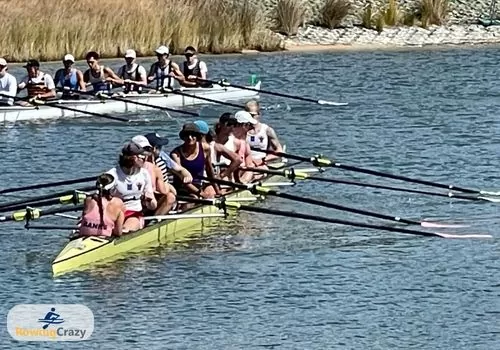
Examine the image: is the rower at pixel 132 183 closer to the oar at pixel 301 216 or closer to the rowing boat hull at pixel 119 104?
the oar at pixel 301 216

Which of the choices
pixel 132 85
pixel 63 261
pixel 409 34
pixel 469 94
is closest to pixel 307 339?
pixel 63 261

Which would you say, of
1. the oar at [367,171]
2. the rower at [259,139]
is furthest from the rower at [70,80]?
the oar at [367,171]

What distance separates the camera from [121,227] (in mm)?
15945

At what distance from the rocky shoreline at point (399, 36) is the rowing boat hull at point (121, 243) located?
937 inches

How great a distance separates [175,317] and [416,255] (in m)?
3.60

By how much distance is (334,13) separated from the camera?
43.5m

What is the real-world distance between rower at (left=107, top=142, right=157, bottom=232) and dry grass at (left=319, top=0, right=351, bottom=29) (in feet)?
90.5

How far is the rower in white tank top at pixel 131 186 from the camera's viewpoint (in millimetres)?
16109

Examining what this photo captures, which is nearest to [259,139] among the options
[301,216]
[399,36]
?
[301,216]

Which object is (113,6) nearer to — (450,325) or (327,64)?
(327,64)

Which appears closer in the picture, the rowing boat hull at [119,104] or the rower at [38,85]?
Result: the rowing boat hull at [119,104]

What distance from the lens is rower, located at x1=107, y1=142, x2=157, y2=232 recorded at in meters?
16.0

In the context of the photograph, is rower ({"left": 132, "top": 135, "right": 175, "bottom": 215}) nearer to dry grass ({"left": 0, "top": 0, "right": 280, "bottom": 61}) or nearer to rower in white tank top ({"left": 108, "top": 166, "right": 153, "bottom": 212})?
rower in white tank top ({"left": 108, "top": 166, "right": 153, "bottom": 212})

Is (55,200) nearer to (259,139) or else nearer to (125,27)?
(259,139)
